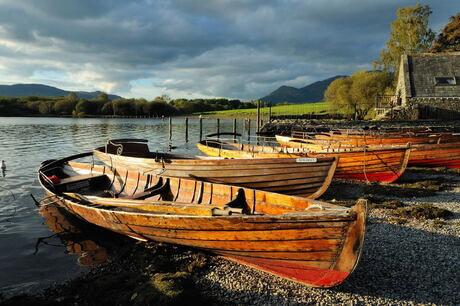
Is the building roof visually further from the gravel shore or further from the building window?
the gravel shore

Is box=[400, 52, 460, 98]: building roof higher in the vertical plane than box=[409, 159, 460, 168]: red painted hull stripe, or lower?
higher

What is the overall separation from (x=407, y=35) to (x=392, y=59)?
14.0 feet

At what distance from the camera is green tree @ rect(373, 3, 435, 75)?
4794cm

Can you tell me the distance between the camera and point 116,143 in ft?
44.6

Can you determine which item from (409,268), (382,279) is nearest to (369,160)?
(409,268)

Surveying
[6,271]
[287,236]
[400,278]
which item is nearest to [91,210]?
[6,271]

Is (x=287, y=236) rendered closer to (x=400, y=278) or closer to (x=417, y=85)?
(x=400, y=278)

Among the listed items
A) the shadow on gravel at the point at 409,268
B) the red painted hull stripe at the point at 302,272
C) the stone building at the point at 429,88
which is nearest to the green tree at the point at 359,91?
the stone building at the point at 429,88

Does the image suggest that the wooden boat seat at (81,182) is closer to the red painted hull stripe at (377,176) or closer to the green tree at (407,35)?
the red painted hull stripe at (377,176)

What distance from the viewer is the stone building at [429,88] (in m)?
31.9

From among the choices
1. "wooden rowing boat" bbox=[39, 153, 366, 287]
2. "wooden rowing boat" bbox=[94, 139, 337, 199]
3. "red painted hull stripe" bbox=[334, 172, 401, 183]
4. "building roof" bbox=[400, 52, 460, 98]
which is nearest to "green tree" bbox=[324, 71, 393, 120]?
"building roof" bbox=[400, 52, 460, 98]

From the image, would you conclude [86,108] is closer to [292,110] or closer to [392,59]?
[292,110]

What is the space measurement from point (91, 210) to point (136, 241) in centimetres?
142

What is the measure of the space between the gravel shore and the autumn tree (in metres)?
55.2
